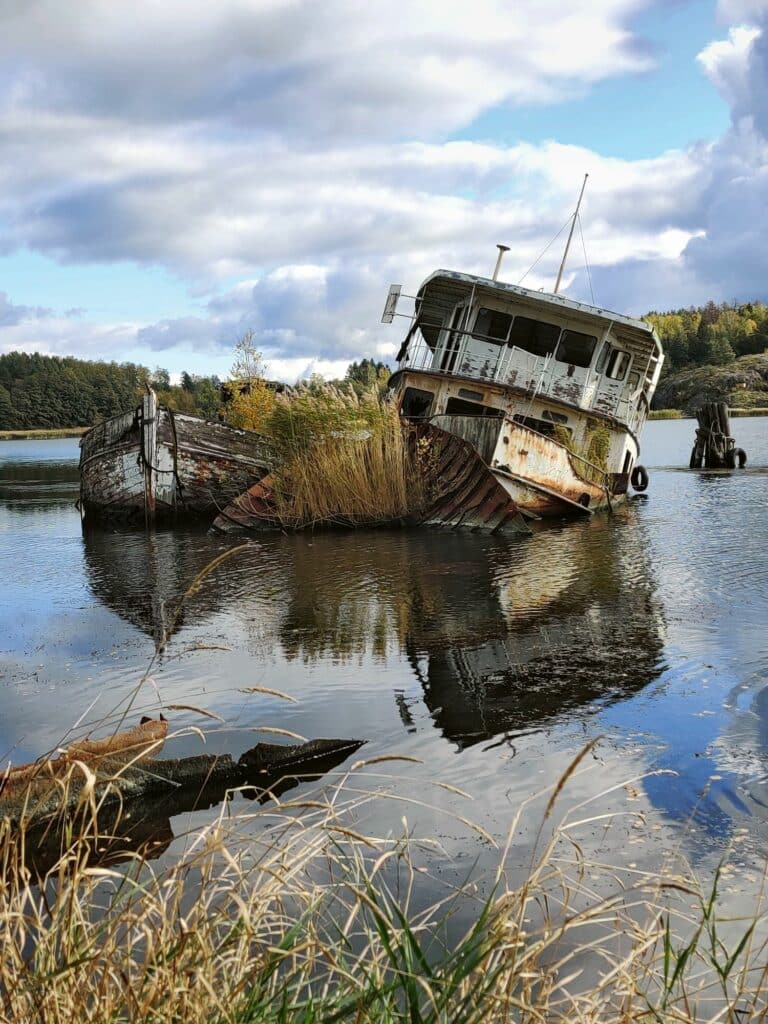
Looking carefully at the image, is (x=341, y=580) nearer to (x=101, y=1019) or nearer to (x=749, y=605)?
(x=749, y=605)

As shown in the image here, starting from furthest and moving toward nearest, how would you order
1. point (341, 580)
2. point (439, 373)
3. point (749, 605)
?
1. point (439, 373)
2. point (341, 580)
3. point (749, 605)

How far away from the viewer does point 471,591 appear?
9.73m

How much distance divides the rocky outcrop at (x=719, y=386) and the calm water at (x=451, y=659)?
8976 centimetres

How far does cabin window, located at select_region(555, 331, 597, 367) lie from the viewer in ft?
59.5

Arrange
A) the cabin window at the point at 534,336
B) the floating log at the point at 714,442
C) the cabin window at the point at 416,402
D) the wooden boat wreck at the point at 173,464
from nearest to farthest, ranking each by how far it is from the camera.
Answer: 1. the wooden boat wreck at the point at 173,464
2. the cabin window at the point at 416,402
3. the cabin window at the point at 534,336
4. the floating log at the point at 714,442

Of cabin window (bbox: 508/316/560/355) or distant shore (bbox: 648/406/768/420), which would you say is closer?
cabin window (bbox: 508/316/560/355)

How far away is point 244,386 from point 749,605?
21.5 m

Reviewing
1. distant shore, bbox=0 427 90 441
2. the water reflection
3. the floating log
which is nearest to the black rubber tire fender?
the floating log

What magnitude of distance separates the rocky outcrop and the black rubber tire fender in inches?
2997

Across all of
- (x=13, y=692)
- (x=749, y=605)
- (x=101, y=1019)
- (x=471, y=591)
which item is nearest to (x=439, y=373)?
(x=471, y=591)

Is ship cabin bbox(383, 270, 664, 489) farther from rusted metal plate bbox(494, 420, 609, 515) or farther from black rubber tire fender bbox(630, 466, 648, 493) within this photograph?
black rubber tire fender bbox(630, 466, 648, 493)

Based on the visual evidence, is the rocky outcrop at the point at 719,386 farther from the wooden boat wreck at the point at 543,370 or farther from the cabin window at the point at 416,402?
the cabin window at the point at 416,402

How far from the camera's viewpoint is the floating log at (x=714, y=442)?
2978 centimetres

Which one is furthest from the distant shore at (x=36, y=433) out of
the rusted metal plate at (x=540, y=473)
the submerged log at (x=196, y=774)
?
the submerged log at (x=196, y=774)
